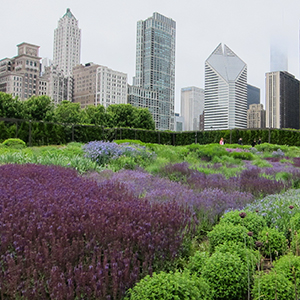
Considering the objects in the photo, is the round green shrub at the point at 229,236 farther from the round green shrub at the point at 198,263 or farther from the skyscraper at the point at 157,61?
the skyscraper at the point at 157,61

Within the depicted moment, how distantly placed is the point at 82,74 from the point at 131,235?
164 metres

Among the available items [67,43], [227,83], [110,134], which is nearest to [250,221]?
[110,134]

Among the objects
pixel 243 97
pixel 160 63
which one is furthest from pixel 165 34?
pixel 243 97

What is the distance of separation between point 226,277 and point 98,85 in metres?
150

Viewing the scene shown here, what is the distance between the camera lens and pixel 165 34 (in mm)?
193125

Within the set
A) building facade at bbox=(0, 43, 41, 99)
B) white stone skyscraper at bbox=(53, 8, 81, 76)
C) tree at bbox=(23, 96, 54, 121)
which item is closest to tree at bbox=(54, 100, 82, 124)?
tree at bbox=(23, 96, 54, 121)

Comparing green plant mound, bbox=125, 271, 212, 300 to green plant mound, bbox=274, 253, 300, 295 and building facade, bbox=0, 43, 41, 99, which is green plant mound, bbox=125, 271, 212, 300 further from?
building facade, bbox=0, 43, 41, 99

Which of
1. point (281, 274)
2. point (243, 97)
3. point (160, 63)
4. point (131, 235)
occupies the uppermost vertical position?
point (160, 63)

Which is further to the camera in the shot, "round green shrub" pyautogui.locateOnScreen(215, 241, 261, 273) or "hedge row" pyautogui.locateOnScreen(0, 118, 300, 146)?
"hedge row" pyautogui.locateOnScreen(0, 118, 300, 146)

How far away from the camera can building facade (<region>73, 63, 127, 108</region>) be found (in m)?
146

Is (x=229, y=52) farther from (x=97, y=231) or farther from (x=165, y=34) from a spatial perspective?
(x=97, y=231)

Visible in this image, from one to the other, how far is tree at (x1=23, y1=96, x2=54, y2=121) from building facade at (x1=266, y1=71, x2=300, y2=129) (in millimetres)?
151513

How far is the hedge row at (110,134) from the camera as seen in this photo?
20.8 metres

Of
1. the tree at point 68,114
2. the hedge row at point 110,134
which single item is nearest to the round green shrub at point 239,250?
the hedge row at point 110,134
